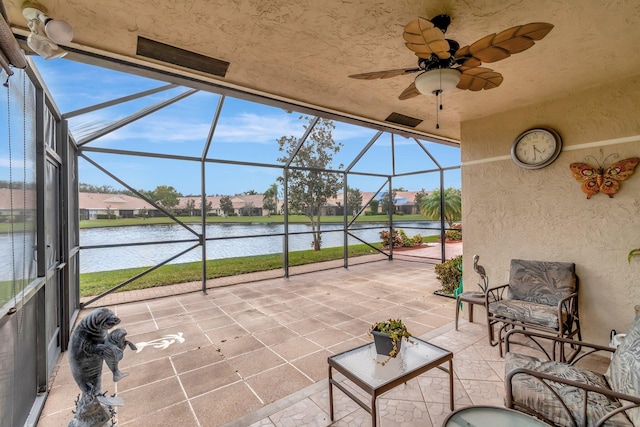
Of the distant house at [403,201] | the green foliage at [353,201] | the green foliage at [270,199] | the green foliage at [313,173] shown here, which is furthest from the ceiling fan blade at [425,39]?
the distant house at [403,201]

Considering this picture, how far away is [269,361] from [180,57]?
2.69m

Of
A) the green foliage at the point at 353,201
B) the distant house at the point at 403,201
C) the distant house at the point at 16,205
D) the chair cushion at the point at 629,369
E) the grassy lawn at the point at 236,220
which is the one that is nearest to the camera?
the chair cushion at the point at 629,369

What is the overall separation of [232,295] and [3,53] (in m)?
4.14

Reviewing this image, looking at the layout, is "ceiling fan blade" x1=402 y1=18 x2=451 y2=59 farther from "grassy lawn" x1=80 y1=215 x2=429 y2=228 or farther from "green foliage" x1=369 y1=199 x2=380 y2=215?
"green foliage" x1=369 y1=199 x2=380 y2=215

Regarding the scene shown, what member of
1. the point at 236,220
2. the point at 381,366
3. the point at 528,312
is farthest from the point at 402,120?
the point at 236,220

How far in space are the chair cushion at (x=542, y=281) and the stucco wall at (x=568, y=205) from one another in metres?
0.15

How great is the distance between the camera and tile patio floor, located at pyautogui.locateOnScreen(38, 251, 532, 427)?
2.02 metres

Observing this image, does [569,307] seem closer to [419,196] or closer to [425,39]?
[425,39]

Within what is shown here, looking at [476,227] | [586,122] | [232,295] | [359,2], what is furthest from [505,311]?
[232,295]

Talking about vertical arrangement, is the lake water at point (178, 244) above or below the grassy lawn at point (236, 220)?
below

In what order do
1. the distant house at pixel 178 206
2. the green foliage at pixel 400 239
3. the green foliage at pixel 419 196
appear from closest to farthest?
1. the distant house at pixel 178 206
2. the green foliage at pixel 419 196
3. the green foliage at pixel 400 239

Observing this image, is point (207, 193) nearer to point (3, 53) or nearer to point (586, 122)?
point (3, 53)

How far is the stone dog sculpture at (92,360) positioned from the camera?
1393 mm

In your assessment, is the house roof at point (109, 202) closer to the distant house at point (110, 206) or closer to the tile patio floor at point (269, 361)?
the distant house at point (110, 206)
